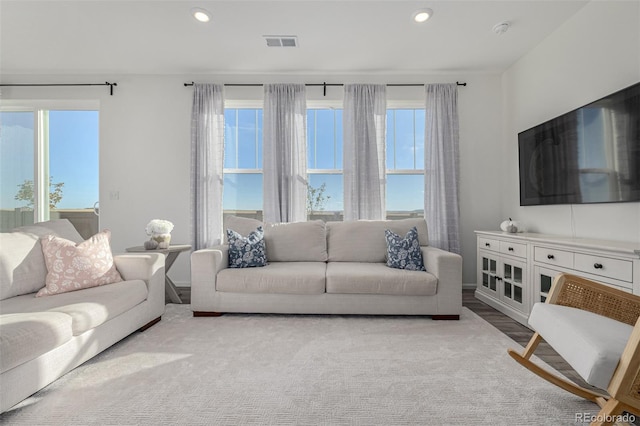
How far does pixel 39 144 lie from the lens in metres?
3.98

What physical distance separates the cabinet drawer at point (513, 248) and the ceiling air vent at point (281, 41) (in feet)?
9.46

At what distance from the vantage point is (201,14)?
265 centimetres

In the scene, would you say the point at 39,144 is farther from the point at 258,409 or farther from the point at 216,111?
the point at 258,409

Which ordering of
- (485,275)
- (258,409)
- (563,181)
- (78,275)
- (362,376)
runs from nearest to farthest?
(258,409)
(362,376)
(78,275)
(563,181)
(485,275)

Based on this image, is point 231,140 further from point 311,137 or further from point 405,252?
point 405,252

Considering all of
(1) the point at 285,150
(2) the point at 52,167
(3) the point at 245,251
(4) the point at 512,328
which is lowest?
(4) the point at 512,328

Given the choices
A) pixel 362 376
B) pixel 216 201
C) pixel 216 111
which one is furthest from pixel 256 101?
pixel 362 376

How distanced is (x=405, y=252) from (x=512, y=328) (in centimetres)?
103

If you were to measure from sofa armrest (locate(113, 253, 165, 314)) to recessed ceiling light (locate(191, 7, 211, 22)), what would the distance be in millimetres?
2136

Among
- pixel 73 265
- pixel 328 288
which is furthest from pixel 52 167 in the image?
pixel 328 288

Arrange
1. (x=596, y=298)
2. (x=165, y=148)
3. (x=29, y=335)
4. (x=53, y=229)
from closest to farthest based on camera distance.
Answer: (x=29, y=335), (x=596, y=298), (x=53, y=229), (x=165, y=148)

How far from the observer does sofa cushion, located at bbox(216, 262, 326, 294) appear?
2598 millimetres

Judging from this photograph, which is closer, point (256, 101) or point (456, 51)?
point (456, 51)

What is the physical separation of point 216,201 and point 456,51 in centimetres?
327
